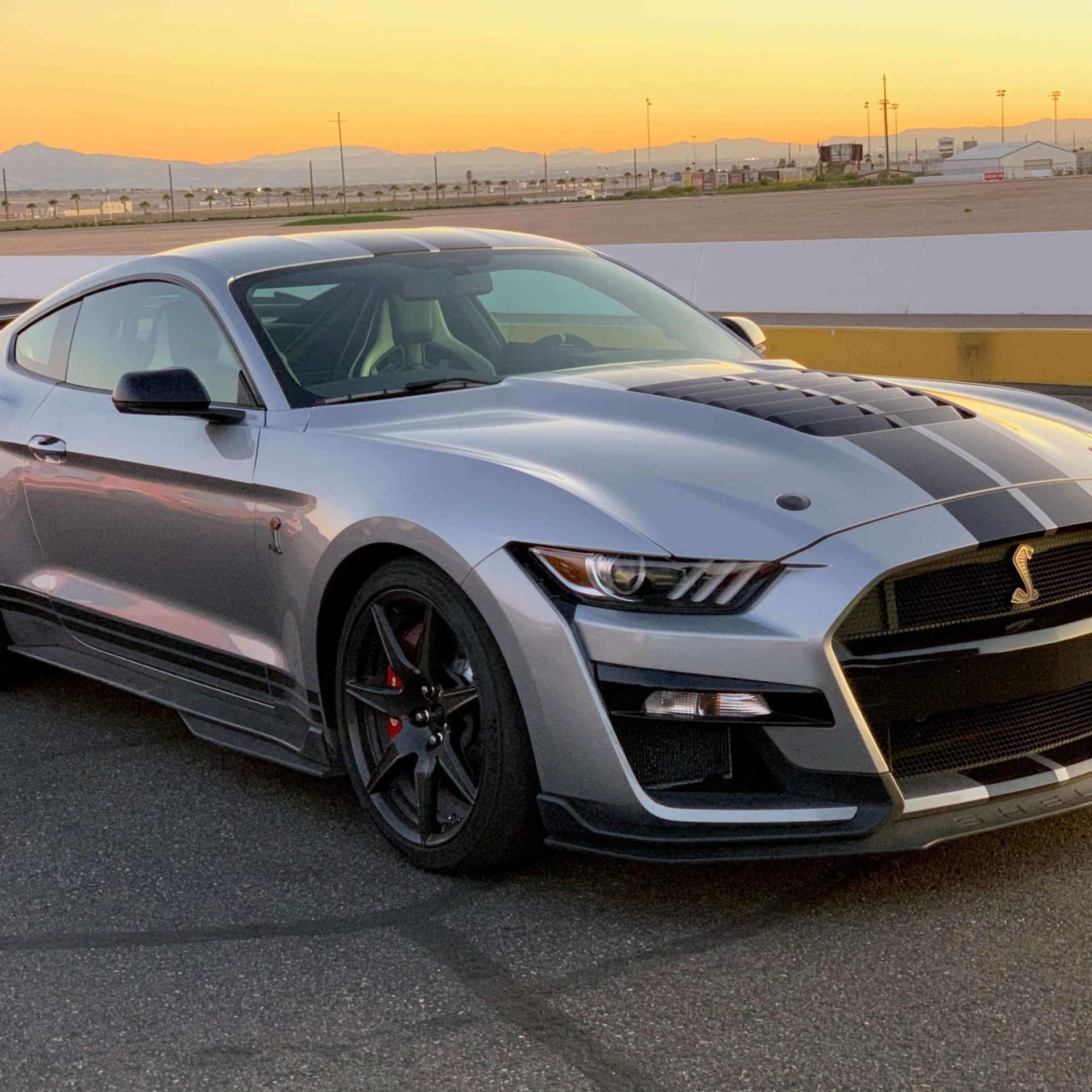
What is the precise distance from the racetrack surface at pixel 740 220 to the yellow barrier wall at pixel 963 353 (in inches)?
559

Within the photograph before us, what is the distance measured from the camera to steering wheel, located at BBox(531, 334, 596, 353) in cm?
474

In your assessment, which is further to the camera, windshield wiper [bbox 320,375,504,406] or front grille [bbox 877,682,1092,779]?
windshield wiper [bbox 320,375,504,406]

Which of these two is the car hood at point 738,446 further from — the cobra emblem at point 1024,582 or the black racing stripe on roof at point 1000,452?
the cobra emblem at point 1024,582

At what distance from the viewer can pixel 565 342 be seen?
15.7ft

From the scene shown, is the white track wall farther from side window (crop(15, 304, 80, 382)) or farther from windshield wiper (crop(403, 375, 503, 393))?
windshield wiper (crop(403, 375, 503, 393))

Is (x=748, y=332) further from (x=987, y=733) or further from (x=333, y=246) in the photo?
(x=987, y=733)

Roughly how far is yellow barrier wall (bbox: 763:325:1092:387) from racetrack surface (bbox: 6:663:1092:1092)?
8.61m

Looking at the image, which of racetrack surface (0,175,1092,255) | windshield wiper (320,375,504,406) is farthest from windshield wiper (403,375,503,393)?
racetrack surface (0,175,1092,255)

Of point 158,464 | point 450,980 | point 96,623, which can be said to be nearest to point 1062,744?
point 450,980

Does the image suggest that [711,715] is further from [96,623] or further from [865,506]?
[96,623]

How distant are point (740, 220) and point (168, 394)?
46.2 meters

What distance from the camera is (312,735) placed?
405cm

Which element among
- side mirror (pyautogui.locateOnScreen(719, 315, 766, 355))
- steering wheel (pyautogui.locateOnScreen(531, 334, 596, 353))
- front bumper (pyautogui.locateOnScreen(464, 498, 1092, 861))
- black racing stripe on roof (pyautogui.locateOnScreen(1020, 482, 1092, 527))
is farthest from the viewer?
side mirror (pyautogui.locateOnScreen(719, 315, 766, 355))

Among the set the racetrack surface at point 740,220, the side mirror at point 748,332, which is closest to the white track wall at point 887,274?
the side mirror at point 748,332
